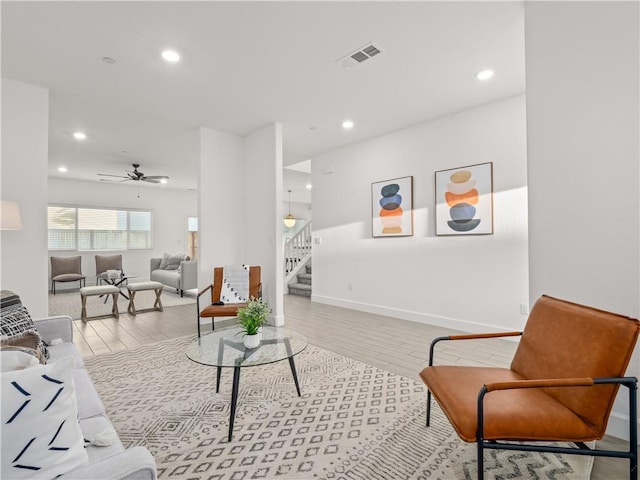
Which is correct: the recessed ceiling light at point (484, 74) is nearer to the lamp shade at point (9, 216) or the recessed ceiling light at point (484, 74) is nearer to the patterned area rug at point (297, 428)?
the patterned area rug at point (297, 428)

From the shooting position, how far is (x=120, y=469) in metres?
0.92

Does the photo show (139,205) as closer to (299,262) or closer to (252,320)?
(299,262)

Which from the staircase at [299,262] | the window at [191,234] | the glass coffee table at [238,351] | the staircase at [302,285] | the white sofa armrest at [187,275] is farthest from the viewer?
the window at [191,234]

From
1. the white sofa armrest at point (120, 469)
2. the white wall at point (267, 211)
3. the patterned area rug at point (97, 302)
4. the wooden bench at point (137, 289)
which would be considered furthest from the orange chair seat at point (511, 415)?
the patterned area rug at point (97, 302)

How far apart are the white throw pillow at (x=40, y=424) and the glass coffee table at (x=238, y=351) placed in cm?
110

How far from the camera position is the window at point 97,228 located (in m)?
8.22

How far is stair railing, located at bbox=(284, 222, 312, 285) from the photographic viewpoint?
769cm

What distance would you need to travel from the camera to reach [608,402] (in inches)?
55.4

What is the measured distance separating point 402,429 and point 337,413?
44 cm

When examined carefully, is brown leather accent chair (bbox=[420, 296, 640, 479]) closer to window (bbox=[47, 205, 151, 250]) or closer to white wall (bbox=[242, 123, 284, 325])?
white wall (bbox=[242, 123, 284, 325])

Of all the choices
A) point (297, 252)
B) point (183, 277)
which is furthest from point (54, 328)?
point (297, 252)

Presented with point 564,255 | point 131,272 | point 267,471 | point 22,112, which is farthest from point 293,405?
point 131,272

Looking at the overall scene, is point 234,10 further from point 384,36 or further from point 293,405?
point 293,405

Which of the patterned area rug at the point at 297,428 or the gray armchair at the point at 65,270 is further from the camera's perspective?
the gray armchair at the point at 65,270
